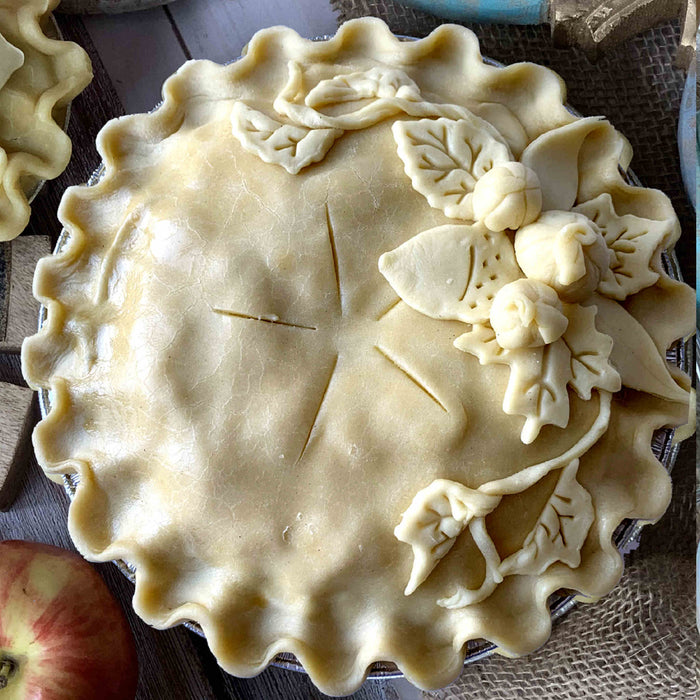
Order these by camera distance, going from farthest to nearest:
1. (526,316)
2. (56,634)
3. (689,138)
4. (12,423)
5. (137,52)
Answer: (137,52) → (12,423) → (689,138) → (56,634) → (526,316)

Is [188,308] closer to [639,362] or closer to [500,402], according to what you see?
[500,402]

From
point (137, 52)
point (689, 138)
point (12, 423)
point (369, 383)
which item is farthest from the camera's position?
point (137, 52)

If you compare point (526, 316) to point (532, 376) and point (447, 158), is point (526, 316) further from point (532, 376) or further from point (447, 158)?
point (447, 158)

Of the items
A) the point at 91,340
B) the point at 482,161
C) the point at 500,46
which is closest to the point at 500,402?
the point at 482,161

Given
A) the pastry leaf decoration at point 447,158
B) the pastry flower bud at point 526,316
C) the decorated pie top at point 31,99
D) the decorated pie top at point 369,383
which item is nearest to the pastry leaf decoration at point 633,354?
the decorated pie top at point 369,383

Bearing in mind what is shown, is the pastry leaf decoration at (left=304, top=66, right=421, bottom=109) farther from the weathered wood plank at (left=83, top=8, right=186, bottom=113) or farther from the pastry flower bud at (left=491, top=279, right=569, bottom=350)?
the weathered wood plank at (left=83, top=8, right=186, bottom=113)

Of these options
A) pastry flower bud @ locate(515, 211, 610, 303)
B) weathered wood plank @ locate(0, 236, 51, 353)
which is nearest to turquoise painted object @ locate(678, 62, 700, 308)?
pastry flower bud @ locate(515, 211, 610, 303)

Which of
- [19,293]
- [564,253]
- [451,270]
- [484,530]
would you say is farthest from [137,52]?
[484,530]
